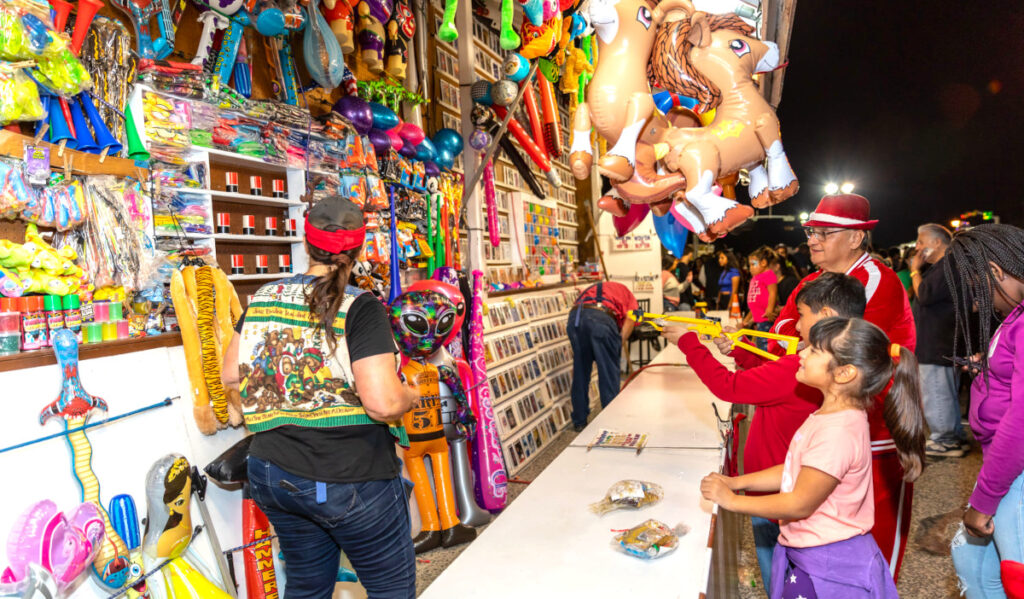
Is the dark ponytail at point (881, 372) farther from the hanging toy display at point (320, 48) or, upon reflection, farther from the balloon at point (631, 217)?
the hanging toy display at point (320, 48)

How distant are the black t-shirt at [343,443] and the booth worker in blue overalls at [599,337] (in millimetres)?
3508

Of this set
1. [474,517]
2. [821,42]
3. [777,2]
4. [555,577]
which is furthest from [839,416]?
[821,42]

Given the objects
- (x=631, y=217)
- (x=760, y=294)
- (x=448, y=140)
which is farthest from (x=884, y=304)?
(x=760, y=294)

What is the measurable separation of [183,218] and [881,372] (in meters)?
2.34

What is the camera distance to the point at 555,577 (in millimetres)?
1334

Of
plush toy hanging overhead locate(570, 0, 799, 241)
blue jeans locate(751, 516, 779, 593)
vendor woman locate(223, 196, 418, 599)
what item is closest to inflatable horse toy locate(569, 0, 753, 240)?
plush toy hanging overhead locate(570, 0, 799, 241)

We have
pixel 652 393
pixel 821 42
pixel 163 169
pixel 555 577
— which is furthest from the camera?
pixel 821 42

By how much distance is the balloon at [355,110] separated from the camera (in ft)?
10.2

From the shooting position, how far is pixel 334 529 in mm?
1474

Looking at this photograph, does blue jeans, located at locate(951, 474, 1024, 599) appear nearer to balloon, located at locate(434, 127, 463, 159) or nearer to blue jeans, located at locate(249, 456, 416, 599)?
blue jeans, located at locate(249, 456, 416, 599)

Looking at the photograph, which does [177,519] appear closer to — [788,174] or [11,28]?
[11,28]

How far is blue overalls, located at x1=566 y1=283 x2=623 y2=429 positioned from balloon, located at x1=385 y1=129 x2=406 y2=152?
2164 millimetres

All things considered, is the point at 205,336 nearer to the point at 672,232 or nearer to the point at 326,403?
the point at 326,403

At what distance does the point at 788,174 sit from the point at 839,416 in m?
0.61
